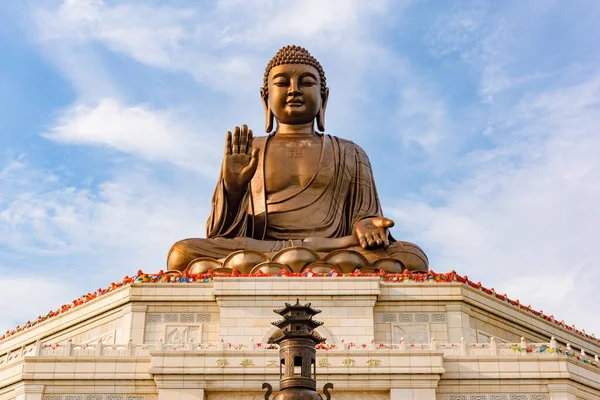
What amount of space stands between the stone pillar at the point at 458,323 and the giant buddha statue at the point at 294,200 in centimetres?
169

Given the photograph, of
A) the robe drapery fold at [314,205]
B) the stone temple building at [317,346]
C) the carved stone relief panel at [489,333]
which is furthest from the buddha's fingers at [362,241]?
the carved stone relief panel at [489,333]

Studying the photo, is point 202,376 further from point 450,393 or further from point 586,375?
point 586,375

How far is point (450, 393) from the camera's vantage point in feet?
45.3

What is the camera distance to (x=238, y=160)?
19.0 metres

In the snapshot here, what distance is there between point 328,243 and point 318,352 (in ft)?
15.4

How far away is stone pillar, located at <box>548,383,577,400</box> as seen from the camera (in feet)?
45.2

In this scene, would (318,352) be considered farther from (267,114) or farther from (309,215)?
(267,114)

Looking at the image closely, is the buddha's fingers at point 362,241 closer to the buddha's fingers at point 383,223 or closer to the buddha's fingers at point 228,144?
the buddha's fingers at point 383,223

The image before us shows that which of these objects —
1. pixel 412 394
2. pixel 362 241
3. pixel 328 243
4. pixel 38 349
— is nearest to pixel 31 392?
pixel 38 349

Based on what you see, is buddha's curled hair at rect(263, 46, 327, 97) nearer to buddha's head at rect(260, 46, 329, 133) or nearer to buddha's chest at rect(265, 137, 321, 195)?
buddha's head at rect(260, 46, 329, 133)

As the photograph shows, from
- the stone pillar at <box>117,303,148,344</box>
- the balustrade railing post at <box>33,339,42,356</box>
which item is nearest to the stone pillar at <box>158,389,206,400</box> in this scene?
the balustrade railing post at <box>33,339,42,356</box>

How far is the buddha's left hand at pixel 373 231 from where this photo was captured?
1811 centimetres

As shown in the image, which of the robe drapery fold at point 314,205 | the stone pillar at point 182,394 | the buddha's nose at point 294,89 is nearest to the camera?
the stone pillar at point 182,394

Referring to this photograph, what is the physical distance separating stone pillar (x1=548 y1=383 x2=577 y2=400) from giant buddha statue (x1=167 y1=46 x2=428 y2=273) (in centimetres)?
430
